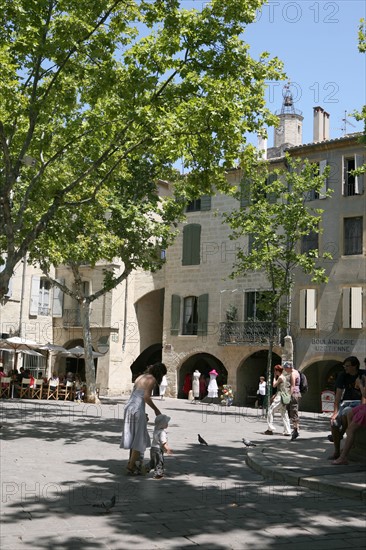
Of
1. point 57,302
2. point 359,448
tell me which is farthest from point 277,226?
point 57,302

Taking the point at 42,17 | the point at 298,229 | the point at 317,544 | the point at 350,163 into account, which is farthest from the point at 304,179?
the point at 317,544

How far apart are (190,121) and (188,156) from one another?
96cm

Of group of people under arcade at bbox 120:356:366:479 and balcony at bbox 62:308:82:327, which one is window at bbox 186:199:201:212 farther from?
group of people under arcade at bbox 120:356:366:479

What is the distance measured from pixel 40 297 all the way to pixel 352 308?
17.7 meters

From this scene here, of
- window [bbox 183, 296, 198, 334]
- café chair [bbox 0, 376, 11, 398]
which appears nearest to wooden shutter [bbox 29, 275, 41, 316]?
window [bbox 183, 296, 198, 334]

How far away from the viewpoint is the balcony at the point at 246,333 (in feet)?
104

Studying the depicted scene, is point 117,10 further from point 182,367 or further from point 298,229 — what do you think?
point 182,367

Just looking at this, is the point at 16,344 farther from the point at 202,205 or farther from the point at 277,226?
the point at 202,205

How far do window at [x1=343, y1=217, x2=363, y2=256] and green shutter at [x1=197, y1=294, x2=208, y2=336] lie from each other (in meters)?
8.15

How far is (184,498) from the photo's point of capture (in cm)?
760

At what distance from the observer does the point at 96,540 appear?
18.6 feet

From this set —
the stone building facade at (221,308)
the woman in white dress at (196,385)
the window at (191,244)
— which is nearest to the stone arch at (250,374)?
the stone building facade at (221,308)

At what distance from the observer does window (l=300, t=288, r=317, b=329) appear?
30.2m

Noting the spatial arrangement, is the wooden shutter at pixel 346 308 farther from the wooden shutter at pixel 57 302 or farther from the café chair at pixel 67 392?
the wooden shutter at pixel 57 302
